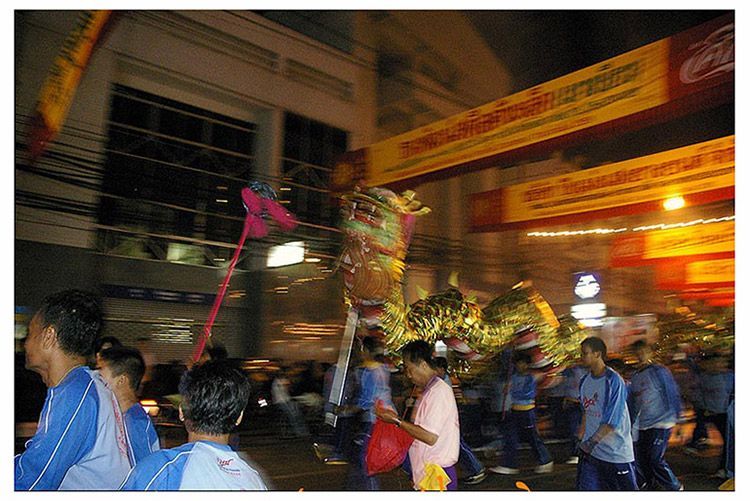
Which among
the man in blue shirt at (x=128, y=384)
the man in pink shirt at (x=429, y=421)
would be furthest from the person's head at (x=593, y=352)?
the man in blue shirt at (x=128, y=384)

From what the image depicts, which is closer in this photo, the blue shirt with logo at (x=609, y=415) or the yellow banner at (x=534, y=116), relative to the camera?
the blue shirt with logo at (x=609, y=415)

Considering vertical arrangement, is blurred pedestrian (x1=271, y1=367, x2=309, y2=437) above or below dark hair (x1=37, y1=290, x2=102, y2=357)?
below

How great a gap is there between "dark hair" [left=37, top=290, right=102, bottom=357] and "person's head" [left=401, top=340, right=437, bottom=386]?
1387 millimetres

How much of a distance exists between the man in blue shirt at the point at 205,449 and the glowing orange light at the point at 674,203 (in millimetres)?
3474

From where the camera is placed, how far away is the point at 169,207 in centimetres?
493

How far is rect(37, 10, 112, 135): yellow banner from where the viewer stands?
4285mm

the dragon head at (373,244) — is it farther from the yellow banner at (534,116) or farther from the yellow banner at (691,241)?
the yellow banner at (691,241)

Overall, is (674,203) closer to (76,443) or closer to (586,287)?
(586,287)

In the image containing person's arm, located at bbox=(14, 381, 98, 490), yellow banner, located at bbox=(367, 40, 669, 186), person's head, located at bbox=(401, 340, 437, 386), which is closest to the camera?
person's arm, located at bbox=(14, 381, 98, 490)

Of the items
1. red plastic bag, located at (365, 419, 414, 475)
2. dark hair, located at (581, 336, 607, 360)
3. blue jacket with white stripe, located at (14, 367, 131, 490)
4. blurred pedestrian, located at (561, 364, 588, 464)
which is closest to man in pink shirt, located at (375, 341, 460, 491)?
red plastic bag, located at (365, 419, 414, 475)

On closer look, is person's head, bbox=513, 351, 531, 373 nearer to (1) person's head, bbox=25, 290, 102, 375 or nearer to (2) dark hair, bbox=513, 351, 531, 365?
(2) dark hair, bbox=513, 351, 531, 365

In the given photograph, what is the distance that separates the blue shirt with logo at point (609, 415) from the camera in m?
3.28

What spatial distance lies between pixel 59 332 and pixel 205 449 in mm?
733
